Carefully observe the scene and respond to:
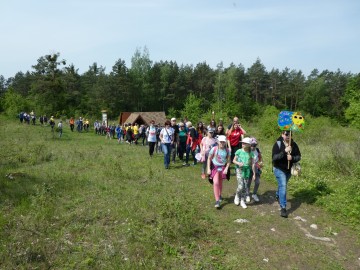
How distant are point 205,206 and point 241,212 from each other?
0.93 meters

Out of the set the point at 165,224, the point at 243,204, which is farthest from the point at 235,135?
the point at 165,224

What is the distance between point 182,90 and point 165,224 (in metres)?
64.3

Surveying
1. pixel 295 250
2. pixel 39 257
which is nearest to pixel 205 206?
pixel 295 250

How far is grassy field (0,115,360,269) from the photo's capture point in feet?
16.7

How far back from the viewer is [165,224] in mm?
6070

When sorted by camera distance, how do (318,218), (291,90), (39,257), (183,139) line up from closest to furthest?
(39,257), (318,218), (183,139), (291,90)

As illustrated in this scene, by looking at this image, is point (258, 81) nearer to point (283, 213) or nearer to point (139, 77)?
point (139, 77)

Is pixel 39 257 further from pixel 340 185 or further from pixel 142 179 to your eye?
pixel 340 185

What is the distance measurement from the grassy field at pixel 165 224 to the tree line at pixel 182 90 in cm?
3999

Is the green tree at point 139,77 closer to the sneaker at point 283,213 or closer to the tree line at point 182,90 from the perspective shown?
the tree line at point 182,90

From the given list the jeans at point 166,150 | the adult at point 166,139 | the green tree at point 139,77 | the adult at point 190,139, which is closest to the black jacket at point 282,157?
the adult at point 166,139

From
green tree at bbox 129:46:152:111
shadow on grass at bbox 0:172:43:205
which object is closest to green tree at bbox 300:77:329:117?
green tree at bbox 129:46:152:111

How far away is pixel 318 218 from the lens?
7273mm

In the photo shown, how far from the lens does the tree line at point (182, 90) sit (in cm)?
5262
